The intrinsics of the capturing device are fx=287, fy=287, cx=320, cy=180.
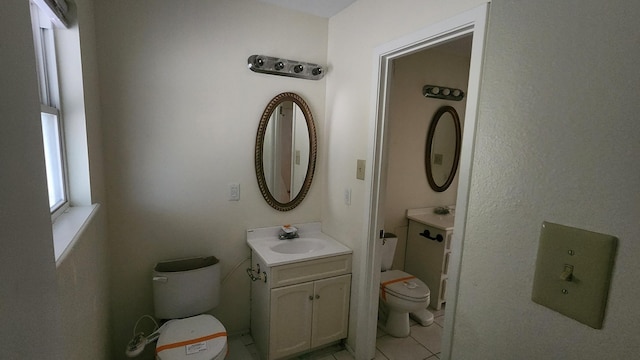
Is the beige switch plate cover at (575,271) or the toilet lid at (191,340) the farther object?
the toilet lid at (191,340)

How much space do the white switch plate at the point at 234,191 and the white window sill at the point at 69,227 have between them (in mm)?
819

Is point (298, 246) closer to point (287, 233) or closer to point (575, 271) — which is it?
point (287, 233)

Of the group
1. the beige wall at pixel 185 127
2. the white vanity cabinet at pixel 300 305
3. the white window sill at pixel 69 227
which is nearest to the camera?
the white window sill at pixel 69 227

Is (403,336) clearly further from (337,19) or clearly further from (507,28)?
(337,19)

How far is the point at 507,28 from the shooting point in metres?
0.61

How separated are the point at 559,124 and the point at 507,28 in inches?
9.5

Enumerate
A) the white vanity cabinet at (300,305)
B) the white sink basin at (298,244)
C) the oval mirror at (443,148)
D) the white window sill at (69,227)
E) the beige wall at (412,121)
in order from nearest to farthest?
the white window sill at (69,227), the white vanity cabinet at (300,305), the white sink basin at (298,244), the beige wall at (412,121), the oval mirror at (443,148)

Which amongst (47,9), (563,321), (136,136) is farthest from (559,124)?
(136,136)

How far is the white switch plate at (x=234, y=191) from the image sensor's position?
209cm

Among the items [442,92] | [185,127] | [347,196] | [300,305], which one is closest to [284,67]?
[185,127]

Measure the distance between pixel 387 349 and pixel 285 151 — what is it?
1.71 meters

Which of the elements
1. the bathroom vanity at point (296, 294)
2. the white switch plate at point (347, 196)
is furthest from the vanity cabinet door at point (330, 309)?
the white switch plate at point (347, 196)

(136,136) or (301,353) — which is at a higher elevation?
(136,136)

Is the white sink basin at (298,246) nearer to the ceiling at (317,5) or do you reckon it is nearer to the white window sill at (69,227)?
the white window sill at (69,227)
